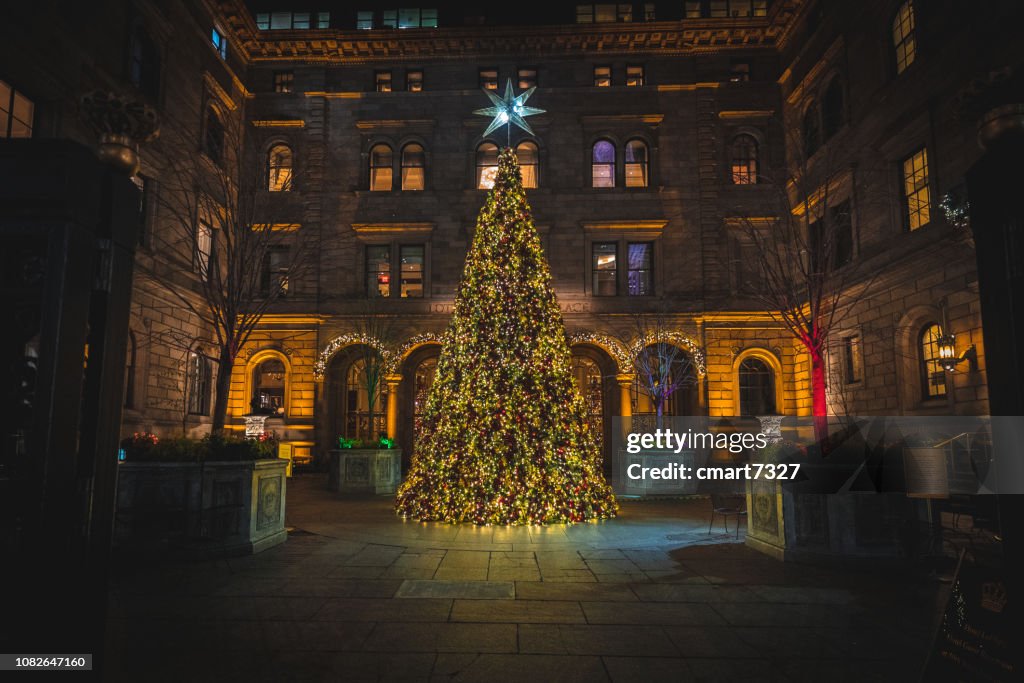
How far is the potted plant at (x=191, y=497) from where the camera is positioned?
740 cm

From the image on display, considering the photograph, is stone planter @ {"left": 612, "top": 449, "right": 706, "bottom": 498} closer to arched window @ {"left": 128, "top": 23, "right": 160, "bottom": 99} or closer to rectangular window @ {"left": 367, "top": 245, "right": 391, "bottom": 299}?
rectangular window @ {"left": 367, "top": 245, "right": 391, "bottom": 299}

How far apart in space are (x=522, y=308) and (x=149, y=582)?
690 centimetres

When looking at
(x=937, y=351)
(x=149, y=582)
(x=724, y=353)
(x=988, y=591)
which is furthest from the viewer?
(x=724, y=353)

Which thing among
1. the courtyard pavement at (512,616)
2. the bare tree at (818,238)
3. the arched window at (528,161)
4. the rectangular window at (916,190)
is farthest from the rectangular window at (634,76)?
the courtyard pavement at (512,616)

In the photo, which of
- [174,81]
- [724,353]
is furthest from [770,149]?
[174,81]

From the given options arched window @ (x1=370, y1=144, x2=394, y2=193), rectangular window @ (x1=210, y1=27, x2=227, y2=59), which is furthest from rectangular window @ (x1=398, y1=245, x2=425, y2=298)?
rectangular window @ (x1=210, y1=27, x2=227, y2=59)

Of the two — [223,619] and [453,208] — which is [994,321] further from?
[453,208]

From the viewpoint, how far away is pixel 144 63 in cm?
1847

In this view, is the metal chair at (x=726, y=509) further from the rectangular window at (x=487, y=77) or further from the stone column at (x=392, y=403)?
the rectangular window at (x=487, y=77)

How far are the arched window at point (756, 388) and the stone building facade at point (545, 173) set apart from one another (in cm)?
7

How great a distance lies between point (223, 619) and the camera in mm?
5039

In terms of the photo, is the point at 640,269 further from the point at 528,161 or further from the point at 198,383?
the point at 198,383

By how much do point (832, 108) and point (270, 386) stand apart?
22.5 meters

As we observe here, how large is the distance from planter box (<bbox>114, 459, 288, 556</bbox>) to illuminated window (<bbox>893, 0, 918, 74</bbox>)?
19012 millimetres
